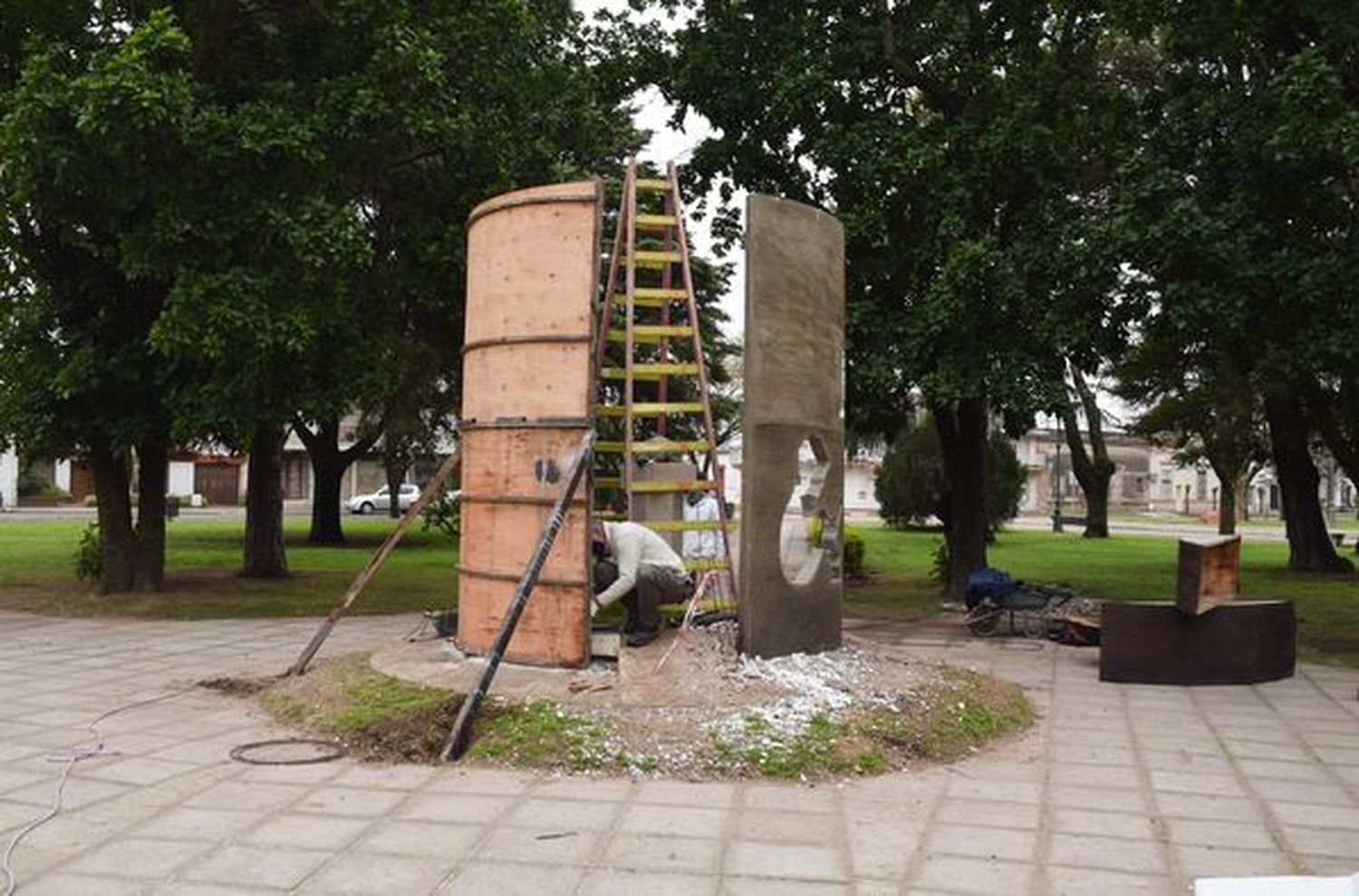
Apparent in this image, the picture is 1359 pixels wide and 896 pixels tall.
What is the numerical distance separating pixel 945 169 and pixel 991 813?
10.2 m

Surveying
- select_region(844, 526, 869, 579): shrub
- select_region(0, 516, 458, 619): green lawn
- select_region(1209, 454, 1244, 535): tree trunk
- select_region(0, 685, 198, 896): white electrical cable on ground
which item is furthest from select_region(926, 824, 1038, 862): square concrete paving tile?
select_region(1209, 454, 1244, 535): tree trunk

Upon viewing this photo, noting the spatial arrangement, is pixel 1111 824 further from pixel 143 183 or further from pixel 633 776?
pixel 143 183

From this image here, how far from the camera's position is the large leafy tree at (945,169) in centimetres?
1405

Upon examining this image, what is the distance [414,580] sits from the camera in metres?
20.1

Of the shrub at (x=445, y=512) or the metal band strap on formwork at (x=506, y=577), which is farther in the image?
the shrub at (x=445, y=512)

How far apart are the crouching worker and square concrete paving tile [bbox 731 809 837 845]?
301cm

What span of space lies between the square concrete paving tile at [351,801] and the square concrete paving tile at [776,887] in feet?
6.23

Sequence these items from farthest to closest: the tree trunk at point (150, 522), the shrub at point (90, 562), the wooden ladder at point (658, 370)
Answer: the shrub at point (90, 562), the tree trunk at point (150, 522), the wooden ladder at point (658, 370)

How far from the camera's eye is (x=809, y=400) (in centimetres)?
930

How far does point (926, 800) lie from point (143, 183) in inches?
401

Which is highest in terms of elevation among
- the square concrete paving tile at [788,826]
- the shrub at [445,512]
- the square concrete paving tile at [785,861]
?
the shrub at [445,512]

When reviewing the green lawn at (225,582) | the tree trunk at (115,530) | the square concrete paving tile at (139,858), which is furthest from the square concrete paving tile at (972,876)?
the tree trunk at (115,530)

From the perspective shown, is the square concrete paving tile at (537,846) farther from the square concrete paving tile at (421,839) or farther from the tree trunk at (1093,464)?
the tree trunk at (1093,464)

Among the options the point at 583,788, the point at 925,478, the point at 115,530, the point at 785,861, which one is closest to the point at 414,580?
the point at 115,530
